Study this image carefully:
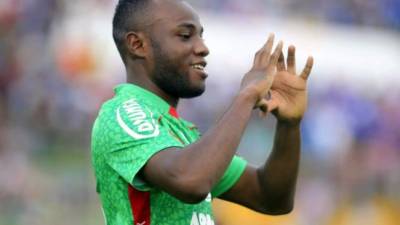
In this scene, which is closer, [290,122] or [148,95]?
[148,95]

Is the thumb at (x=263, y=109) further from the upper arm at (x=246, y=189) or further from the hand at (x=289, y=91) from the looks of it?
the upper arm at (x=246, y=189)

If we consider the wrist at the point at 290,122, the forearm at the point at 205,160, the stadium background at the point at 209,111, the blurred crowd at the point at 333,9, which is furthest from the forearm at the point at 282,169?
the blurred crowd at the point at 333,9

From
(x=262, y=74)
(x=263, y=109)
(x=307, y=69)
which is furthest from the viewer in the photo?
(x=307, y=69)

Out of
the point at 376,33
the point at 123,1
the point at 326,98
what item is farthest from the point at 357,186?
the point at 123,1

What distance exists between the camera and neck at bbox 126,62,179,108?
421 cm

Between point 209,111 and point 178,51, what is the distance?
30.6 feet

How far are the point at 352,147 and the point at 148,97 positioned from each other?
9.86 m

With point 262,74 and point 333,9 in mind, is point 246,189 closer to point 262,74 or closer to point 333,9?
point 262,74

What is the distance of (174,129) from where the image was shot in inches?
163

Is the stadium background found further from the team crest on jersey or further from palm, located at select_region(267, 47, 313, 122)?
the team crest on jersey

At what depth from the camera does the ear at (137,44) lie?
421 cm

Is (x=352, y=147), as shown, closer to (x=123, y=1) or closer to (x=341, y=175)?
(x=341, y=175)

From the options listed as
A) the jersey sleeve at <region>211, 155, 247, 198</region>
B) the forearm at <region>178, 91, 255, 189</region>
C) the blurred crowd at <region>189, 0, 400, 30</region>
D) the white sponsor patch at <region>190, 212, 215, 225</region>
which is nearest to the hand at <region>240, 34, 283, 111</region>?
the forearm at <region>178, 91, 255, 189</region>

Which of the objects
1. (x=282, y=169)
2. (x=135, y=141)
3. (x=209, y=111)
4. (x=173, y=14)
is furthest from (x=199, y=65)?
(x=209, y=111)
